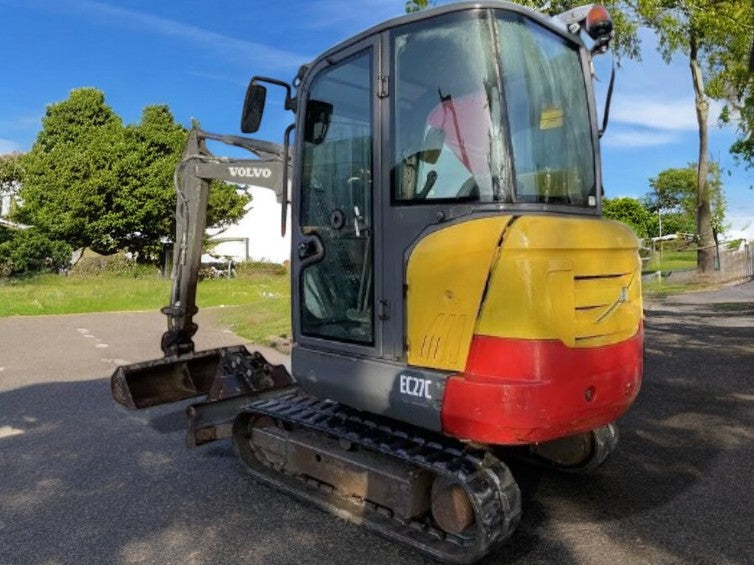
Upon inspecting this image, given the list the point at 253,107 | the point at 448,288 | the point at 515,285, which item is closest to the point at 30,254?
the point at 253,107

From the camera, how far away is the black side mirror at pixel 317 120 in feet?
13.4

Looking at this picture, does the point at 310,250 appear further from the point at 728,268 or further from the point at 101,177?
the point at 101,177

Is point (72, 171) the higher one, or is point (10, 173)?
point (10, 173)

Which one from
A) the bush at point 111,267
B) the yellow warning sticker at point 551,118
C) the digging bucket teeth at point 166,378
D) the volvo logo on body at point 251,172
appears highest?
the yellow warning sticker at point 551,118

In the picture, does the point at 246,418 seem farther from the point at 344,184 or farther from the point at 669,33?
the point at 669,33

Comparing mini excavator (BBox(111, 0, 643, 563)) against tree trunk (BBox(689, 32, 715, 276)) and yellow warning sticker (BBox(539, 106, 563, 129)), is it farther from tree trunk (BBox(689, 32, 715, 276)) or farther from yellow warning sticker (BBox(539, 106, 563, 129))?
tree trunk (BBox(689, 32, 715, 276))

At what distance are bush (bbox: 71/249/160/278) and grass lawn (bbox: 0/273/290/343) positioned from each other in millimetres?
1001

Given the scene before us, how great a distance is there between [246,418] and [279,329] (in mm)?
8916

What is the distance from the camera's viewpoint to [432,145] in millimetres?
3473

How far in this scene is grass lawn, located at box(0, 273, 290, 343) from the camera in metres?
15.6

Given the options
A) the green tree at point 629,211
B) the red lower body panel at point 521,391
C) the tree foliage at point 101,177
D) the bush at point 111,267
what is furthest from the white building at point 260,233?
the green tree at point 629,211

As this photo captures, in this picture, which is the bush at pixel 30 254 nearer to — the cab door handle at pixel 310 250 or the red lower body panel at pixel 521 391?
the cab door handle at pixel 310 250

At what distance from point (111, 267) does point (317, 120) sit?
2972cm

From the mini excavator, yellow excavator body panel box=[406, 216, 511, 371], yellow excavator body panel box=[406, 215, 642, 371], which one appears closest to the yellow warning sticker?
the mini excavator
